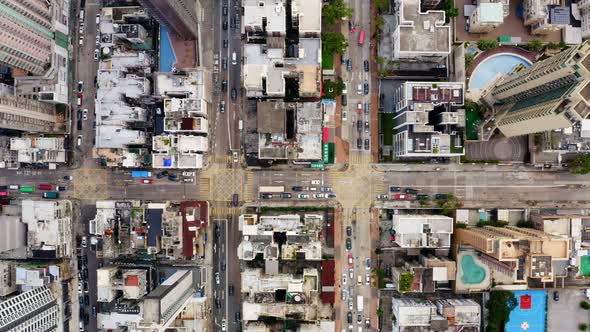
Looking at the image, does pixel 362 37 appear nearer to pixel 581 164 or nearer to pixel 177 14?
pixel 177 14

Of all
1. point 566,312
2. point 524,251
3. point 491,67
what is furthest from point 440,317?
point 491,67

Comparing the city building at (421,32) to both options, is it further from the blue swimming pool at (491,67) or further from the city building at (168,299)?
the city building at (168,299)

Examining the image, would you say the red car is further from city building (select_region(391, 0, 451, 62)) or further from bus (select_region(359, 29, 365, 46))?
city building (select_region(391, 0, 451, 62))

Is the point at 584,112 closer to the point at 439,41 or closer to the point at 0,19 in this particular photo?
the point at 439,41

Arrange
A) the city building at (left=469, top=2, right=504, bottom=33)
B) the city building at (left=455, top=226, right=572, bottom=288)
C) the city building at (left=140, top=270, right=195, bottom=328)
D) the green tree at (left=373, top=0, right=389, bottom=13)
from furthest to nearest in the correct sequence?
the green tree at (left=373, top=0, right=389, bottom=13), the city building at (left=469, top=2, right=504, bottom=33), the city building at (left=455, top=226, right=572, bottom=288), the city building at (left=140, top=270, right=195, bottom=328)

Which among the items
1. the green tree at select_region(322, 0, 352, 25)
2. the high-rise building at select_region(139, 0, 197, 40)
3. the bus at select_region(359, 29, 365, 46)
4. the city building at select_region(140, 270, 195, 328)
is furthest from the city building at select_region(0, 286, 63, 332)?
the bus at select_region(359, 29, 365, 46)

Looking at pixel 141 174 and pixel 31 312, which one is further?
pixel 141 174

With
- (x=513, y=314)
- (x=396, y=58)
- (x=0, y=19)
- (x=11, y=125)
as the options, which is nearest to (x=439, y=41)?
(x=396, y=58)

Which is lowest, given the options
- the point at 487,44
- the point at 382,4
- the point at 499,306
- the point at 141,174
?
the point at 499,306
